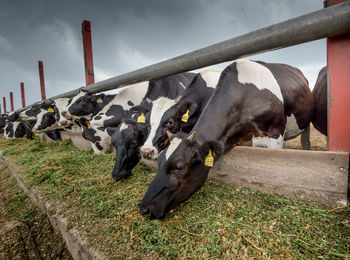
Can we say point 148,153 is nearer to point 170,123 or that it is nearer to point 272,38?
point 170,123

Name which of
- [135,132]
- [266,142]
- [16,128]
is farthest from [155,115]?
[16,128]

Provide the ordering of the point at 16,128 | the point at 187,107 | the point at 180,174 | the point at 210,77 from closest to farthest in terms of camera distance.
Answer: the point at 180,174
the point at 187,107
the point at 210,77
the point at 16,128

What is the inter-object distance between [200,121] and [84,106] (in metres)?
4.00

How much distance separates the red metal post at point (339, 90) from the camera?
5.09ft

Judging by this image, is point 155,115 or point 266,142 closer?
point 266,142

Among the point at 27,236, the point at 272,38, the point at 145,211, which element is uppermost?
the point at 272,38

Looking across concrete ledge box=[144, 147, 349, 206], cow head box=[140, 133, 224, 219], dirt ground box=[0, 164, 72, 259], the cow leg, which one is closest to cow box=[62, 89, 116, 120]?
dirt ground box=[0, 164, 72, 259]

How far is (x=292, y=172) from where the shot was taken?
166 centimetres

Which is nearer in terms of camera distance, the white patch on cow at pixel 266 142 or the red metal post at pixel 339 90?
the red metal post at pixel 339 90

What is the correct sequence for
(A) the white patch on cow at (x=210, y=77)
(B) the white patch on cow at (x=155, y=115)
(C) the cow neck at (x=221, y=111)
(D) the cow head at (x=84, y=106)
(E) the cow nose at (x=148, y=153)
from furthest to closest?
(D) the cow head at (x=84, y=106) < (A) the white patch on cow at (x=210, y=77) < (B) the white patch on cow at (x=155, y=115) < (E) the cow nose at (x=148, y=153) < (C) the cow neck at (x=221, y=111)

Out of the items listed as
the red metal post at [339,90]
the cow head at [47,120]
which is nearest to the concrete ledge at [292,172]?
the red metal post at [339,90]

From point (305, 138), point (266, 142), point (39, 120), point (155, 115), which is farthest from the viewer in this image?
point (39, 120)

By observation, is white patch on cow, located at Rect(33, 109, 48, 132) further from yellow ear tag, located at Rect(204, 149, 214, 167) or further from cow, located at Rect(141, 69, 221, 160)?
yellow ear tag, located at Rect(204, 149, 214, 167)

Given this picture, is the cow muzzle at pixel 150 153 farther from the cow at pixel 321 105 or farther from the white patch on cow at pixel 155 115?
the cow at pixel 321 105
